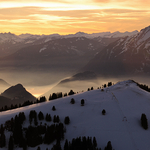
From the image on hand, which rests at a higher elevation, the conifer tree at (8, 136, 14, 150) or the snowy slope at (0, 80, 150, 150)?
the snowy slope at (0, 80, 150, 150)

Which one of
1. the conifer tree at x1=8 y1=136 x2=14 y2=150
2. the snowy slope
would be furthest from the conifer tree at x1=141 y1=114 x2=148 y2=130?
the conifer tree at x1=8 y1=136 x2=14 y2=150

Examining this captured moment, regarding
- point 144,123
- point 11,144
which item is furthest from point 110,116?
point 11,144

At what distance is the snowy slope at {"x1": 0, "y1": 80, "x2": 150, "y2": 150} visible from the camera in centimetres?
7131

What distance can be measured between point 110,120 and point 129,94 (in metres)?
30.9

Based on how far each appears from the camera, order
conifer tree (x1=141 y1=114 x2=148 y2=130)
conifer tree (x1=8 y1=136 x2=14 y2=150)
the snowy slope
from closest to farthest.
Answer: conifer tree (x1=8 y1=136 x2=14 y2=150) → the snowy slope → conifer tree (x1=141 y1=114 x2=148 y2=130)

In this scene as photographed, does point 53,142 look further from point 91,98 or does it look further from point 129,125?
point 91,98

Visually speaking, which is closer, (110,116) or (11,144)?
(11,144)

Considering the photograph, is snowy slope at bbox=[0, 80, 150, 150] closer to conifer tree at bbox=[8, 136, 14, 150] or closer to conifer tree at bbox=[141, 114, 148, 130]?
conifer tree at bbox=[141, 114, 148, 130]

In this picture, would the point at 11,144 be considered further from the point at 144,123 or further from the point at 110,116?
the point at 144,123

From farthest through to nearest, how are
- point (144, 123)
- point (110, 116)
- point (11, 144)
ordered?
point (110, 116), point (144, 123), point (11, 144)

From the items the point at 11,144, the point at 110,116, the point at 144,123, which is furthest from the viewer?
the point at 110,116

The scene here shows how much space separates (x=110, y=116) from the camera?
8644 cm

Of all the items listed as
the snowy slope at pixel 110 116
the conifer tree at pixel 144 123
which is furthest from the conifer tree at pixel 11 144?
the conifer tree at pixel 144 123

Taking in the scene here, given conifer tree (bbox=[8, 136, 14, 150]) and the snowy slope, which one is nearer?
conifer tree (bbox=[8, 136, 14, 150])
